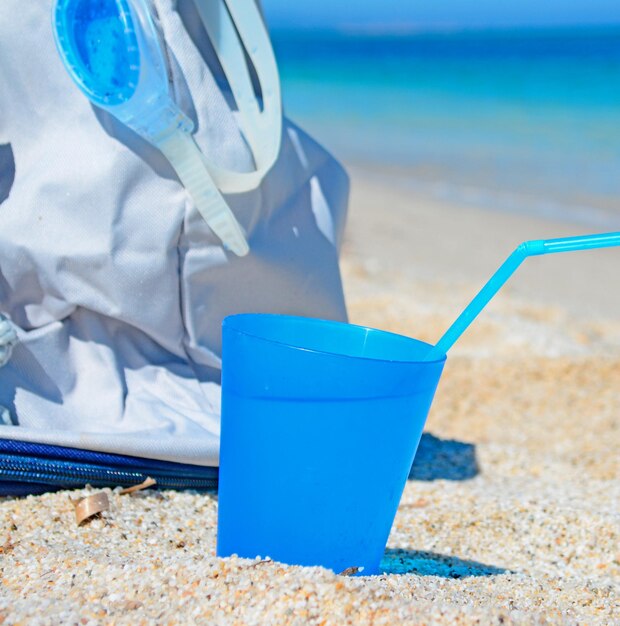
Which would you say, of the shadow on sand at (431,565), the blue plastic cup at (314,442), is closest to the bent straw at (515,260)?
the blue plastic cup at (314,442)

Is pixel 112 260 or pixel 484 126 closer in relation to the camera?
pixel 112 260

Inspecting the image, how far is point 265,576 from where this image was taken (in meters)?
1.04

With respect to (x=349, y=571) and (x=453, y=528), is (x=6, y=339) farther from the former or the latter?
(x=453, y=528)

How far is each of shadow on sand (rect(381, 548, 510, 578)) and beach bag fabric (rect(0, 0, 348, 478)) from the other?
321 mm

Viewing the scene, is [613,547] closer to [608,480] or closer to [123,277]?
[608,480]

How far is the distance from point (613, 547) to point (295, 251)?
0.72 m

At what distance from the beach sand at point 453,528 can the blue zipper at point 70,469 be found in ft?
0.08

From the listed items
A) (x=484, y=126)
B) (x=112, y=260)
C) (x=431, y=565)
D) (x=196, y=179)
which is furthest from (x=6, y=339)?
(x=484, y=126)

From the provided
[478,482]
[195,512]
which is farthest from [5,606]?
[478,482]

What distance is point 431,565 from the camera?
136 cm

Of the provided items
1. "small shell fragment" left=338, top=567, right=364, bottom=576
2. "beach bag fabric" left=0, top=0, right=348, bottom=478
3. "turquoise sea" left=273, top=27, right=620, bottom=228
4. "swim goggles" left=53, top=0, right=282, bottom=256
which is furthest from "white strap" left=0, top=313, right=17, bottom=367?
"turquoise sea" left=273, top=27, right=620, bottom=228

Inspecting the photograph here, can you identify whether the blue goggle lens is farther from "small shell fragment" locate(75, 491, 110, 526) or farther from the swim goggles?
"small shell fragment" locate(75, 491, 110, 526)

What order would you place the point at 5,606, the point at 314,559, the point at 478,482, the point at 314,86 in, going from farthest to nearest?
the point at 314,86
the point at 478,482
the point at 314,559
the point at 5,606

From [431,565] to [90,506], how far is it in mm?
513
